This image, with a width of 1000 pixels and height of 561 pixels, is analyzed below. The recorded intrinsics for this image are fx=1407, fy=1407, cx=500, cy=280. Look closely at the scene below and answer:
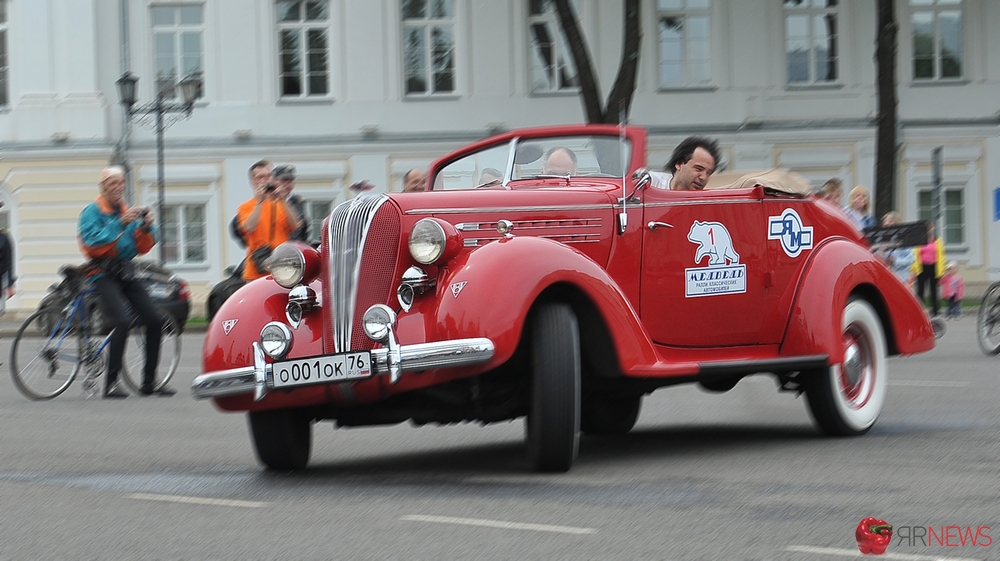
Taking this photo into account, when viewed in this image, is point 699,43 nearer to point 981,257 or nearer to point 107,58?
point 981,257

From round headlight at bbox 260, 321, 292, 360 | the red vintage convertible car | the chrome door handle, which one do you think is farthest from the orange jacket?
round headlight at bbox 260, 321, 292, 360

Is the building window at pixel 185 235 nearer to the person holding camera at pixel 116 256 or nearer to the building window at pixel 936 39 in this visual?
the building window at pixel 936 39

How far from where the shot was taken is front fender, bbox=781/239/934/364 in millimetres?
7812

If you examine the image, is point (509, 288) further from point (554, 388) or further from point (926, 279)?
point (926, 279)

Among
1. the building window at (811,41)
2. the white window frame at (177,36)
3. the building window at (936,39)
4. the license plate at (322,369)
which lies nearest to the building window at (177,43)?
the white window frame at (177,36)

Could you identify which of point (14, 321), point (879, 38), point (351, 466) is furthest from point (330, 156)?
point (351, 466)

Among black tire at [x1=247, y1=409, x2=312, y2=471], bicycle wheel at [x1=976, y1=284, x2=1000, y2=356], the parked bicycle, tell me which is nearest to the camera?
black tire at [x1=247, y1=409, x2=312, y2=471]

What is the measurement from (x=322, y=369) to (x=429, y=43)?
87.7ft

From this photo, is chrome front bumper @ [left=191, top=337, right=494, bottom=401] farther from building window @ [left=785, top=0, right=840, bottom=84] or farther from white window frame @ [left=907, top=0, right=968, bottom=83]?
white window frame @ [left=907, top=0, right=968, bottom=83]

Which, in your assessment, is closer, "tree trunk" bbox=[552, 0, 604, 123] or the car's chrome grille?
the car's chrome grille

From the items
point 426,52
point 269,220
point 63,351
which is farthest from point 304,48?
point 269,220

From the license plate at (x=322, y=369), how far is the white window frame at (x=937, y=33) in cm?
2959

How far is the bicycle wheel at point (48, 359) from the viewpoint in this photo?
1195cm

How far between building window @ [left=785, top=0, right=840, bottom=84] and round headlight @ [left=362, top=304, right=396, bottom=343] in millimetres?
28203
